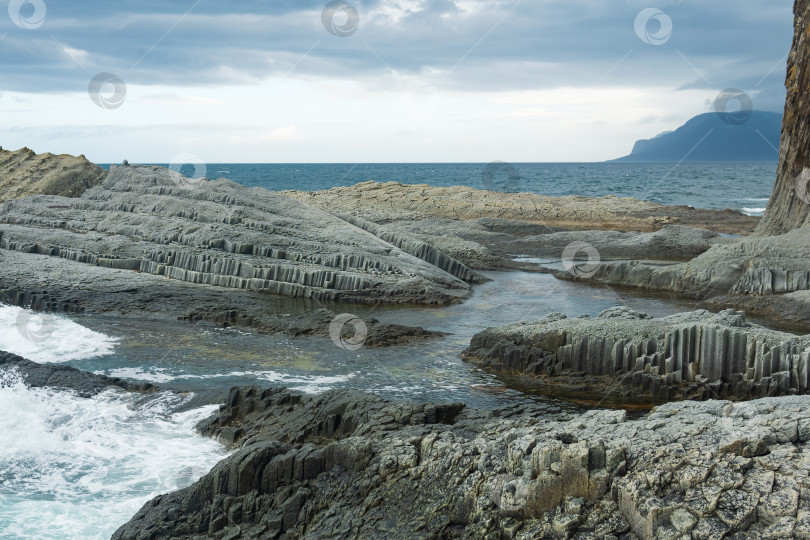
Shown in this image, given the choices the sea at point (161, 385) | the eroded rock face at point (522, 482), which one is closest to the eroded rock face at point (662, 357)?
the sea at point (161, 385)

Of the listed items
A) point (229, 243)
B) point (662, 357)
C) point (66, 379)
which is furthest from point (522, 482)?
point (229, 243)

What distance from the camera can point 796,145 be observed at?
83.7 feet

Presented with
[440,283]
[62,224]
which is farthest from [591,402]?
[62,224]

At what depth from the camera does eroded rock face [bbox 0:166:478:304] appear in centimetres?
2422

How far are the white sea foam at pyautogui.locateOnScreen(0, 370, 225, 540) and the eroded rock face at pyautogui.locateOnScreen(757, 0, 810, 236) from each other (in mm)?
21849

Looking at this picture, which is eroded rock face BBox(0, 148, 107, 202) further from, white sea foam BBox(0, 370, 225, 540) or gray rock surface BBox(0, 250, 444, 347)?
white sea foam BBox(0, 370, 225, 540)

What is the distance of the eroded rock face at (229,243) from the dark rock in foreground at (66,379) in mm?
10001

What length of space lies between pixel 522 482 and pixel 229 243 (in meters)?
20.4

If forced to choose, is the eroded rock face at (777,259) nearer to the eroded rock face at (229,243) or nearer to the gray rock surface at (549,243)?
the gray rock surface at (549,243)

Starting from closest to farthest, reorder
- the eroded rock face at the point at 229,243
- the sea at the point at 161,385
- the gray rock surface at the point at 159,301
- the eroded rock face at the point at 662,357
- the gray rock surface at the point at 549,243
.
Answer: the sea at the point at 161,385 → the eroded rock face at the point at 662,357 → the gray rock surface at the point at 159,301 → the eroded rock face at the point at 229,243 → the gray rock surface at the point at 549,243

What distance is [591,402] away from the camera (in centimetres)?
1371

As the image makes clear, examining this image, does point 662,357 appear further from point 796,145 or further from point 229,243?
point 229,243

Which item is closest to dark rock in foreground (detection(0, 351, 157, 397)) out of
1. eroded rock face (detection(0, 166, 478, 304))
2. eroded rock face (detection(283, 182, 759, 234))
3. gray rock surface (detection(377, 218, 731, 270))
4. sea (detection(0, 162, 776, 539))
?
sea (detection(0, 162, 776, 539))

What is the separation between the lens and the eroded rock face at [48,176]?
37594 millimetres
